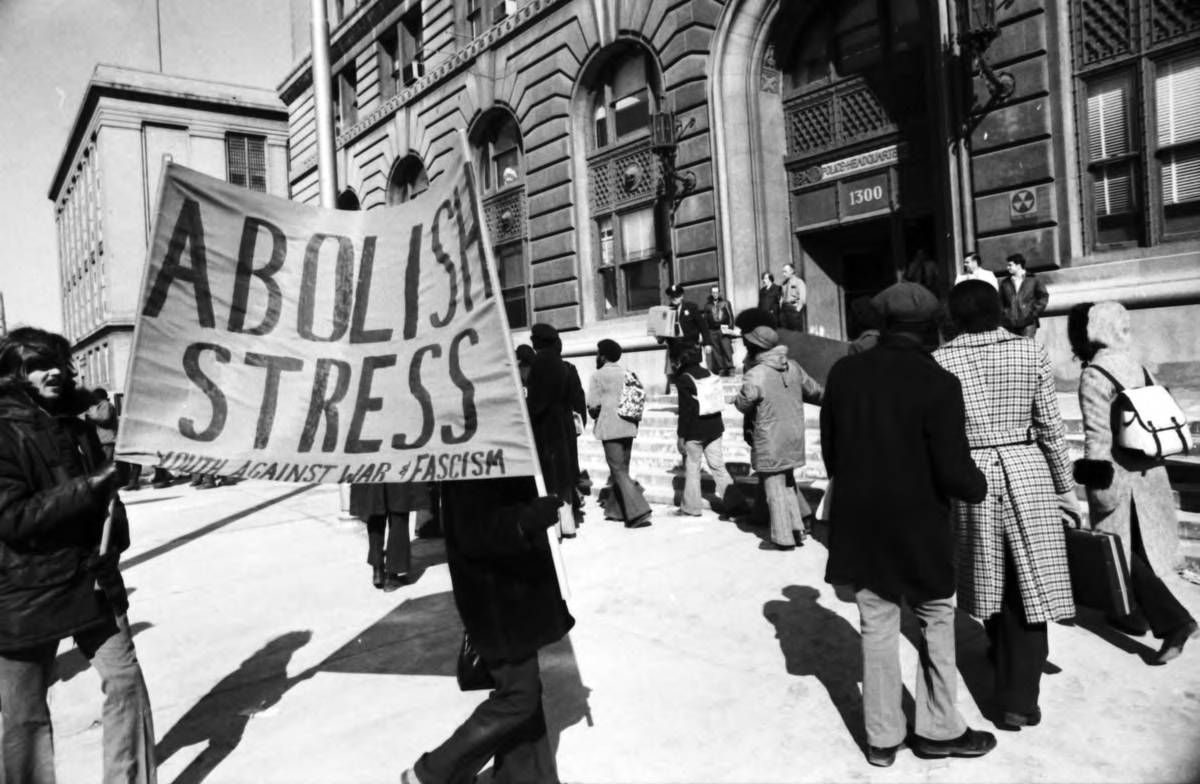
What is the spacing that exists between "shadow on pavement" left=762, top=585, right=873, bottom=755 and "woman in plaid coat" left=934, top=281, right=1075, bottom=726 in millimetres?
635

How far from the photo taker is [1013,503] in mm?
3561

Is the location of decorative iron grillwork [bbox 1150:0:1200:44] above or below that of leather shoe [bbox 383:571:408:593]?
above

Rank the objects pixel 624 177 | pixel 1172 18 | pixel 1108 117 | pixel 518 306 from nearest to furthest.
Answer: pixel 1172 18 < pixel 1108 117 < pixel 624 177 < pixel 518 306

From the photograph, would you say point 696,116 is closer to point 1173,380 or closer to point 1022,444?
point 1173,380

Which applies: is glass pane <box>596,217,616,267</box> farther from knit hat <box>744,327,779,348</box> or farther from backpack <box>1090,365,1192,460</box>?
backpack <box>1090,365,1192,460</box>

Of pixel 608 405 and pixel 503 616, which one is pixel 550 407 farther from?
pixel 503 616

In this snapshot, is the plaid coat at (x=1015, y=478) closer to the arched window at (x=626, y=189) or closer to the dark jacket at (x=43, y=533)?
the dark jacket at (x=43, y=533)

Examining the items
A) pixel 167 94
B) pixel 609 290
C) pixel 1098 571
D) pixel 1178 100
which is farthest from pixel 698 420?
pixel 167 94

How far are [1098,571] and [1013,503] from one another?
50 cm

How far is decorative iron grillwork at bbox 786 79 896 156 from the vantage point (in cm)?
1351

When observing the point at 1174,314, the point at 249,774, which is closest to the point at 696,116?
the point at 1174,314

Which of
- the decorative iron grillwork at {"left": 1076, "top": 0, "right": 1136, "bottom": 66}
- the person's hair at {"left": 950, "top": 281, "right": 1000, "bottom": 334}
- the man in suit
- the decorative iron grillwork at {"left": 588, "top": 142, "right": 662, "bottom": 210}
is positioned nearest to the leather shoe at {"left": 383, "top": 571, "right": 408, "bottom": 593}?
the person's hair at {"left": 950, "top": 281, "right": 1000, "bottom": 334}

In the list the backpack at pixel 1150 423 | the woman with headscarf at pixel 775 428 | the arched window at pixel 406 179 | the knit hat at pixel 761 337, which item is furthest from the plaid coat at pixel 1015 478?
the arched window at pixel 406 179

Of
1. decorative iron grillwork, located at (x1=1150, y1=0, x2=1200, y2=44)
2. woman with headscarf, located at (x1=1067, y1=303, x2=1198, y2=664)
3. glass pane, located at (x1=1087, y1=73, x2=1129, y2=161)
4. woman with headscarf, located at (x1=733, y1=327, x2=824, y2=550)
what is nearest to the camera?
woman with headscarf, located at (x1=1067, y1=303, x2=1198, y2=664)
